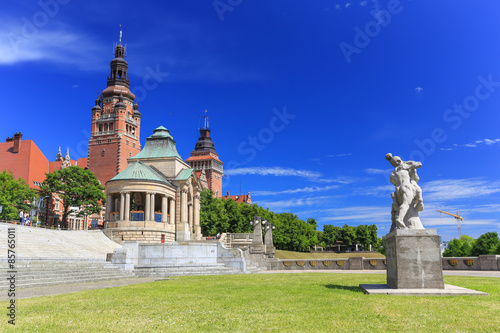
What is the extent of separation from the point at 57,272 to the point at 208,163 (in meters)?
133

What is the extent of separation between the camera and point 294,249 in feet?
331

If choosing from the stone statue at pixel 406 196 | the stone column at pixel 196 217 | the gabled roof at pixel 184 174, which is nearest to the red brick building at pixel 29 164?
the stone column at pixel 196 217

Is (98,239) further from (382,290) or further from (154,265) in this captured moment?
(382,290)

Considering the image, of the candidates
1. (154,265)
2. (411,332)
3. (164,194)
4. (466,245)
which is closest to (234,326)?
(411,332)

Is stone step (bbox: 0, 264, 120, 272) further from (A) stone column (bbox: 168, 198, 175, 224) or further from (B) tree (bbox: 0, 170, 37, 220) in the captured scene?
(B) tree (bbox: 0, 170, 37, 220)

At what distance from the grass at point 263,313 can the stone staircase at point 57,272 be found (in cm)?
591

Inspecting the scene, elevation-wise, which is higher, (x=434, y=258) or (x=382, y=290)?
(x=434, y=258)

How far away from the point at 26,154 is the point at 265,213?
51908 mm

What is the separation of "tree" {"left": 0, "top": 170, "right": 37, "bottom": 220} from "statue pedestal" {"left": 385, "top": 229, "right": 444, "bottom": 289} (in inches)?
2173

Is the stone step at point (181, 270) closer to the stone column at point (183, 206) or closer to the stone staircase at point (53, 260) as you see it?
the stone staircase at point (53, 260)

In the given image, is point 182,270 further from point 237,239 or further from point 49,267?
point 237,239

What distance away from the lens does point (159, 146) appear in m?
53.3

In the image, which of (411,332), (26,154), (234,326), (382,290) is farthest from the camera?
(26,154)

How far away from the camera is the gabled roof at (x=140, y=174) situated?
44.8 m
